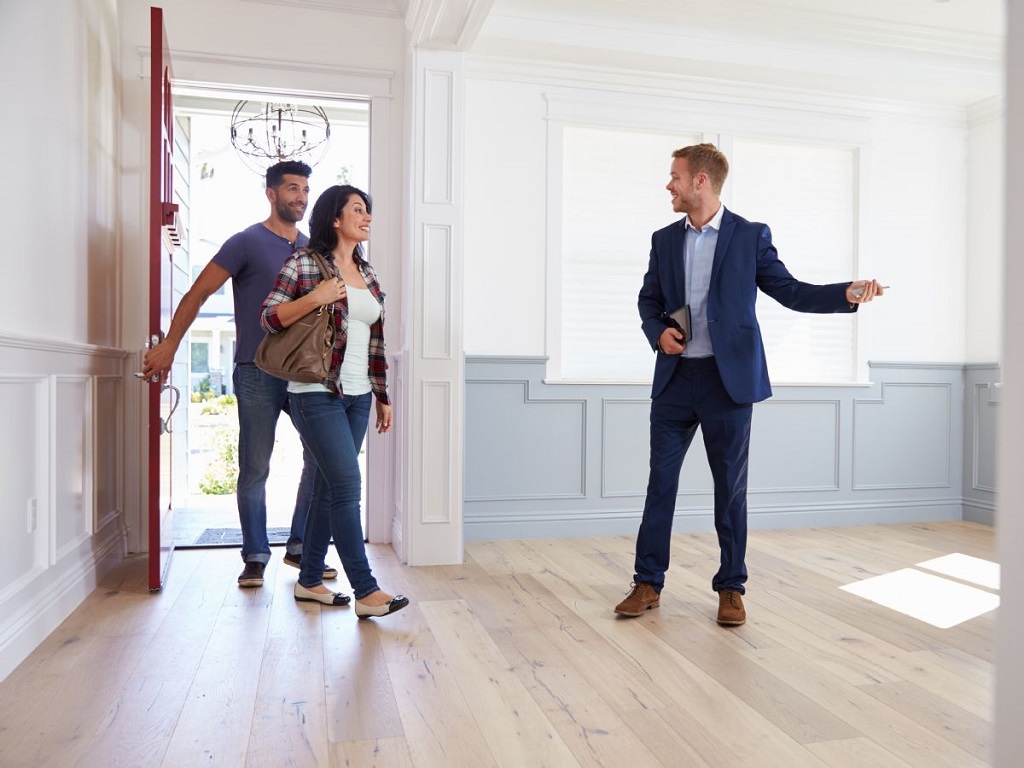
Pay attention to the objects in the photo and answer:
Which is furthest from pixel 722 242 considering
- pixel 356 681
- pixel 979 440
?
pixel 979 440

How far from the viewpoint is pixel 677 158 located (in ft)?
9.29

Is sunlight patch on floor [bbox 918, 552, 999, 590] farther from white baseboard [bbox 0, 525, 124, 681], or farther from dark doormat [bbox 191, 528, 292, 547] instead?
white baseboard [bbox 0, 525, 124, 681]

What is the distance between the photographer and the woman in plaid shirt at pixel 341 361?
99.7 inches

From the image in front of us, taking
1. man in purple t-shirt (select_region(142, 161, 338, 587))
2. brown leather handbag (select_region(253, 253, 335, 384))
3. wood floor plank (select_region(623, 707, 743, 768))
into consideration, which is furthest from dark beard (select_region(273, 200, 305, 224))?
wood floor plank (select_region(623, 707, 743, 768))

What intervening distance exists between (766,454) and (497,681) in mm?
2865

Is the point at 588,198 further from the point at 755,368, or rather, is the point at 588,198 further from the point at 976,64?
the point at 976,64

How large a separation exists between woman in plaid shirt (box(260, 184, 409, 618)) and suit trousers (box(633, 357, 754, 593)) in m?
0.90

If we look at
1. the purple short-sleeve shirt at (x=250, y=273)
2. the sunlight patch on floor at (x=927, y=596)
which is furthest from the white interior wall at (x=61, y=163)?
the sunlight patch on floor at (x=927, y=596)

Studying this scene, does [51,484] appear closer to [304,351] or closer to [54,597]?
[54,597]

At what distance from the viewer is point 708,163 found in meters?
2.77

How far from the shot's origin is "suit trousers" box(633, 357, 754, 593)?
2727 millimetres

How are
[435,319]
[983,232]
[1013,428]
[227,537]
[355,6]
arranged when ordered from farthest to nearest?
1. [983,232]
2. [227,537]
3. [355,6]
4. [435,319]
5. [1013,428]

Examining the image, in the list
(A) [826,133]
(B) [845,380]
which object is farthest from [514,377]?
(A) [826,133]

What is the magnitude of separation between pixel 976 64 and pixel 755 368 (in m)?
2.92
